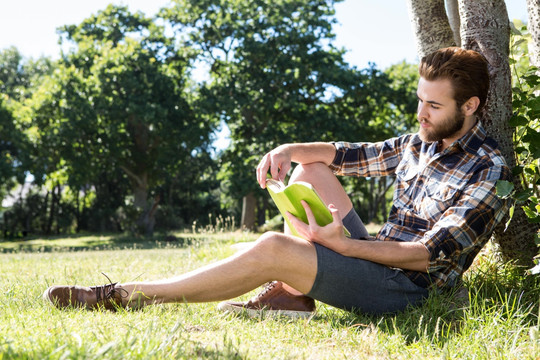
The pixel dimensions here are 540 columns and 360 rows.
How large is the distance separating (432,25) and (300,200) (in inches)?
101

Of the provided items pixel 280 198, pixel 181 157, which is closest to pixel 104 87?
pixel 181 157

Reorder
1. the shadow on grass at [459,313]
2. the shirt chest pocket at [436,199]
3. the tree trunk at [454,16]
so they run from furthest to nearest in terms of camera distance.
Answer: the tree trunk at [454,16]
the shirt chest pocket at [436,199]
the shadow on grass at [459,313]

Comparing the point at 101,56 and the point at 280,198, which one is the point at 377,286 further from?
the point at 101,56

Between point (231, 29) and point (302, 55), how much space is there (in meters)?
3.32

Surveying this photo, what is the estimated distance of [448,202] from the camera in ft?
10.5

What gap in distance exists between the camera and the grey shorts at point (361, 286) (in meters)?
3.05

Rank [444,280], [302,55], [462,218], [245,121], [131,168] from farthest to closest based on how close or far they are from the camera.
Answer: [131,168] → [245,121] → [302,55] → [444,280] → [462,218]

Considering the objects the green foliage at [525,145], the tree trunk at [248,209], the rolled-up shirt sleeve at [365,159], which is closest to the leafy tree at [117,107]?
the tree trunk at [248,209]

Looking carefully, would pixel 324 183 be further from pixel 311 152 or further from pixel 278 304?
pixel 278 304

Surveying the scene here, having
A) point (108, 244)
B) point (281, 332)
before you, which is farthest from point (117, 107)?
point (281, 332)

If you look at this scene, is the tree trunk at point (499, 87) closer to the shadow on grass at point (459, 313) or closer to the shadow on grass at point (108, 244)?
the shadow on grass at point (459, 313)

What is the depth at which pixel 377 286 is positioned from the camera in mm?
3129

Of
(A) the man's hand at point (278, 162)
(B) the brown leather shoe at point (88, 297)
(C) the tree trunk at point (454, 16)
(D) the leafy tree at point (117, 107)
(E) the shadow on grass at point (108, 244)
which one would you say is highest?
(D) the leafy tree at point (117, 107)

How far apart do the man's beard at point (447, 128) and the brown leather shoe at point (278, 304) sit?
1.34 m
